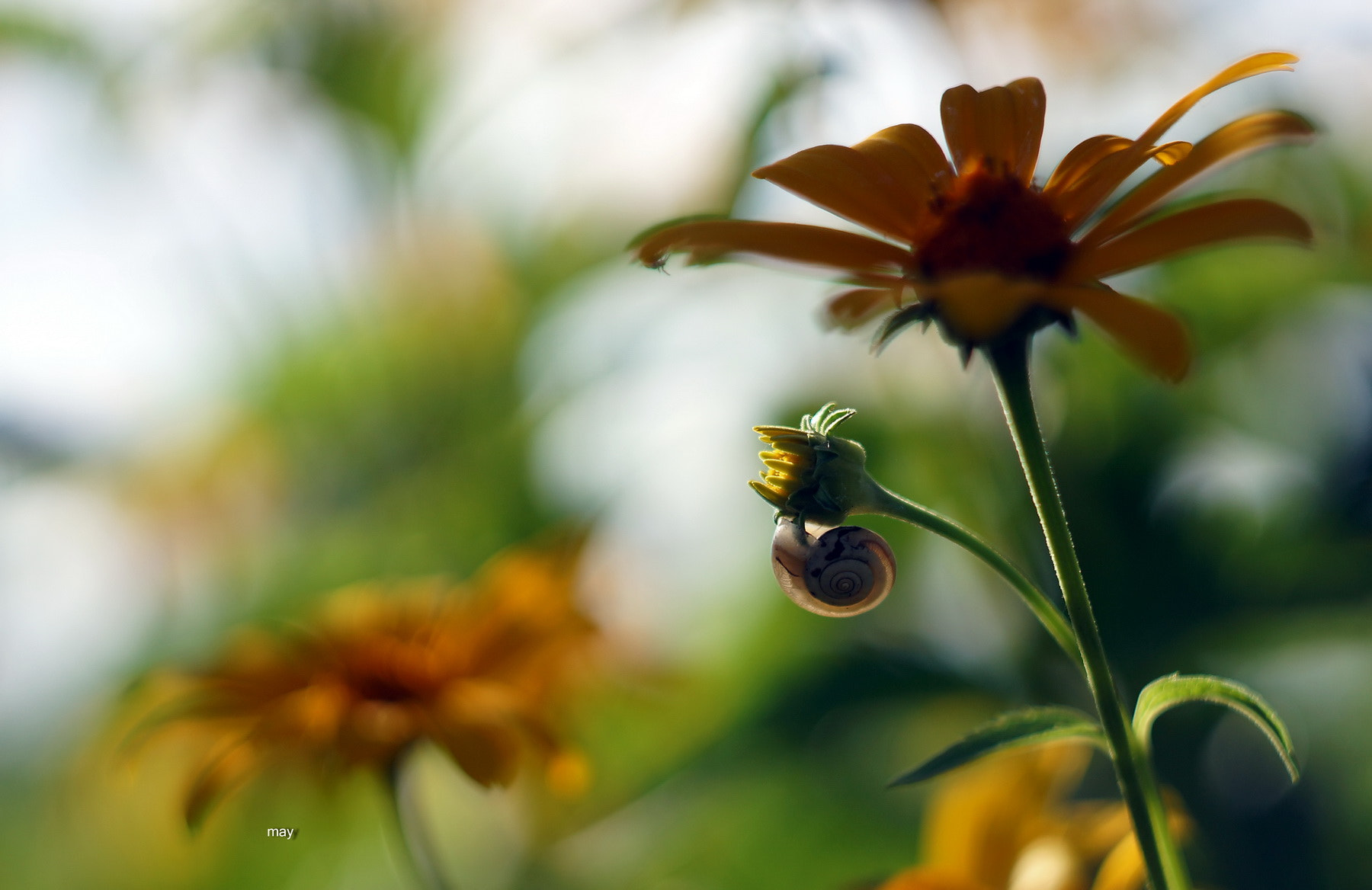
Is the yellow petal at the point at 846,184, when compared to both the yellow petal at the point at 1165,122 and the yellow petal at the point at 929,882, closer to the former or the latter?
the yellow petal at the point at 1165,122

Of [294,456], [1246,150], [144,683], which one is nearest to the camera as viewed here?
[1246,150]

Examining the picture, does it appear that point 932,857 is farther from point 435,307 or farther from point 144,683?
point 435,307

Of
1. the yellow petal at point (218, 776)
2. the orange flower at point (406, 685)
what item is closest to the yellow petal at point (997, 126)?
the orange flower at point (406, 685)

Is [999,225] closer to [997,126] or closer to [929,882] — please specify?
[997,126]

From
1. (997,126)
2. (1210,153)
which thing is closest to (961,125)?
(997,126)

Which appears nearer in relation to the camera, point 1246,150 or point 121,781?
Result: point 1246,150

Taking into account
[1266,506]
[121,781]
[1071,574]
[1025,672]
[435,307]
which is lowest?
[121,781]

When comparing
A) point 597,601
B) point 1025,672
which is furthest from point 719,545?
point 1025,672
